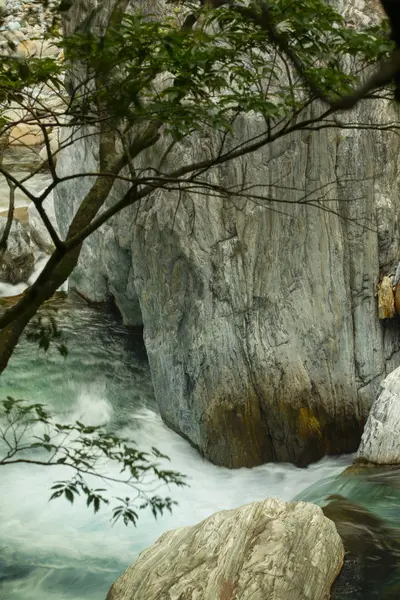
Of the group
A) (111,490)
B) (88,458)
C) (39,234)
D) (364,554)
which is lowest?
(111,490)

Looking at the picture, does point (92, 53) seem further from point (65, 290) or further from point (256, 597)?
point (65, 290)

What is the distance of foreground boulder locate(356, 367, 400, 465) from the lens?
735 centimetres

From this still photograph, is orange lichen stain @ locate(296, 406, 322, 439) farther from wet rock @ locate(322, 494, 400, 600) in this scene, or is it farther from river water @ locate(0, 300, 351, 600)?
wet rock @ locate(322, 494, 400, 600)

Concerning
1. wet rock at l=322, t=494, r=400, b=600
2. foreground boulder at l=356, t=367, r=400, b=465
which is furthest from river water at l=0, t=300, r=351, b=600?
wet rock at l=322, t=494, r=400, b=600

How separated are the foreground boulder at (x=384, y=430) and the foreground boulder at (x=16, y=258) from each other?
7930mm

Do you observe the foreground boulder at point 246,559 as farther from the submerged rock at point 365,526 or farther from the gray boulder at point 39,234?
the gray boulder at point 39,234

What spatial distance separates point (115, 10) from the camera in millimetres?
4188

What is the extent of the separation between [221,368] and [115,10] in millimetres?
4953

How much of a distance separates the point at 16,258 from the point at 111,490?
6379 mm

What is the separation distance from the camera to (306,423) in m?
8.50

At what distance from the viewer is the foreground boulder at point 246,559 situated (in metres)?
4.91

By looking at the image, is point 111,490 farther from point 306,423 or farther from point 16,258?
point 16,258

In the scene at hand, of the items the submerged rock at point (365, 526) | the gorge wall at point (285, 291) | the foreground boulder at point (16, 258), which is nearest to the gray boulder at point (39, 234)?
the foreground boulder at point (16, 258)

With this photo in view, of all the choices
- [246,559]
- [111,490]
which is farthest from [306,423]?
[246,559]
